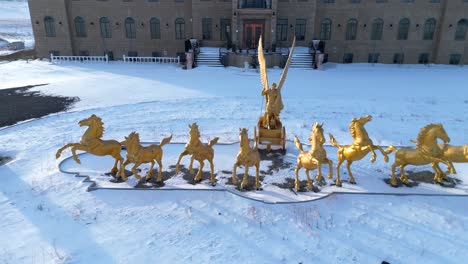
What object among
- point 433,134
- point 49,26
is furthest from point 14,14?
point 433,134

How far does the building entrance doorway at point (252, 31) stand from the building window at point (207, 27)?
10.6 feet

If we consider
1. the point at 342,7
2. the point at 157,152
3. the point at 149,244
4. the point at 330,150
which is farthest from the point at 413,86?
the point at 149,244

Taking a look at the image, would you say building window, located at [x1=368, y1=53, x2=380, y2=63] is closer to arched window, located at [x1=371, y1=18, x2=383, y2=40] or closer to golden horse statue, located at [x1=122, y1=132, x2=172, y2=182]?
arched window, located at [x1=371, y1=18, x2=383, y2=40]

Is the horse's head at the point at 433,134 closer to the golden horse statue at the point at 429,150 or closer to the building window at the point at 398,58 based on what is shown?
the golden horse statue at the point at 429,150

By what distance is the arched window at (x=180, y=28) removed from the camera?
1147 inches

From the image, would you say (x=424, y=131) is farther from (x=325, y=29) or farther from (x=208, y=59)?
(x=325, y=29)

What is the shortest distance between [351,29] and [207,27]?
12.8 metres

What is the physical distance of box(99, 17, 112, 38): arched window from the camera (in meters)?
28.9

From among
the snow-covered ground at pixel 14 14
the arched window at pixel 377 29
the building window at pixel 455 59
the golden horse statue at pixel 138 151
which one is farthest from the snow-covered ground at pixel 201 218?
the snow-covered ground at pixel 14 14

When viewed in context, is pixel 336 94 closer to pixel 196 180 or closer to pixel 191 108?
pixel 191 108

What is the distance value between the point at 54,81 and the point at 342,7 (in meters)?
23.6

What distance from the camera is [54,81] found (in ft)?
70.3

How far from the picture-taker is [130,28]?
29.2m

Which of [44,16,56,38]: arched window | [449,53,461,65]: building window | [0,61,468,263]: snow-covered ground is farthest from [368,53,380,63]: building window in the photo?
[44,16,56,38]: arched window
